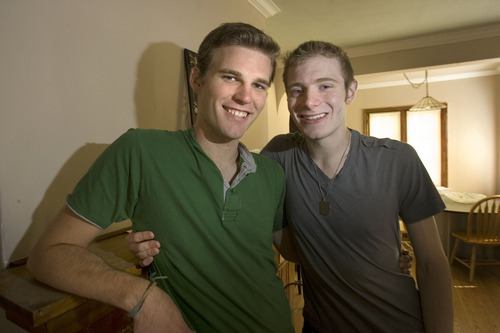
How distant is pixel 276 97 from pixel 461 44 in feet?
8.95

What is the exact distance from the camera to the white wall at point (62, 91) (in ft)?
3.29

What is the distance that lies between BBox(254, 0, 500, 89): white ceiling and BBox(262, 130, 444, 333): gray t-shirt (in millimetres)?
2295

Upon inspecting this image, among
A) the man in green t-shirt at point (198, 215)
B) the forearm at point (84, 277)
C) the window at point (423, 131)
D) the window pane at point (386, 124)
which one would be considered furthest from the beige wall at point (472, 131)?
the forearm at point (84, 277)

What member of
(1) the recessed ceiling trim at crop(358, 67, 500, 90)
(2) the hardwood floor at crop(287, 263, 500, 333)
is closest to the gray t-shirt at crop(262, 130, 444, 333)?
(2) the hardwood floor at crop(287, 263, 500, 333)

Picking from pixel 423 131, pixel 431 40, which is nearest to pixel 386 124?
pixel 423 131

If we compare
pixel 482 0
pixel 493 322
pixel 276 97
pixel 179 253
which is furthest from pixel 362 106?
pixel 179 253

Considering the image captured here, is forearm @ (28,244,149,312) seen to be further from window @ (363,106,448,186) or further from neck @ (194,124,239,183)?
window @ (363,106,448,186)

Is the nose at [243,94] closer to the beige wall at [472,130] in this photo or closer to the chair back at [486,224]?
the chair back at [486,224]

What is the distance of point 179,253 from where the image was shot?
93 centimetres

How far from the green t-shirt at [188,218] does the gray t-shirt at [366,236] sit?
0.99ft

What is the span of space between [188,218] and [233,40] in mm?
670

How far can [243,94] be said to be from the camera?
105 centimetres

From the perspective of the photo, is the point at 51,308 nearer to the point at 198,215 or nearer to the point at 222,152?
the point at 198,215

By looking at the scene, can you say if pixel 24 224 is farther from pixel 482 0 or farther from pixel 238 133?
pixel 482 0
